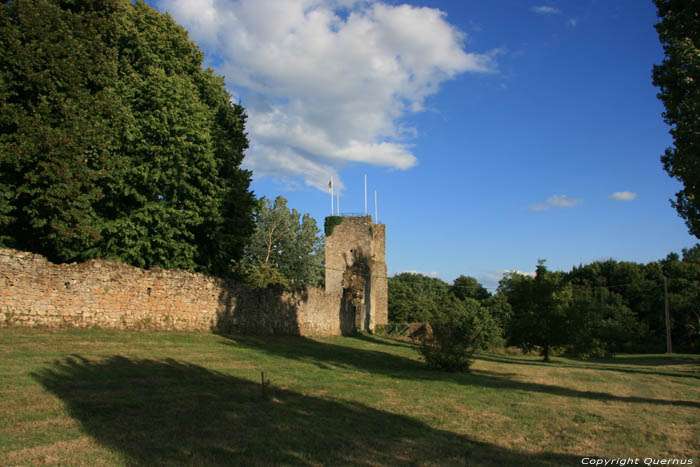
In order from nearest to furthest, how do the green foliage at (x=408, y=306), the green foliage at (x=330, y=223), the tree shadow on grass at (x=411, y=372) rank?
the tree shadow on grass at (x=411, y=372)
the green foliage at (x=330, y=223)
the green foliage at (x=408, y=306)

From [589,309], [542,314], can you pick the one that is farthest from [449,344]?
[589,309]

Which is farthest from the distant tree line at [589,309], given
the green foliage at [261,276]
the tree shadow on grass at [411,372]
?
the green foliage at [261,276]

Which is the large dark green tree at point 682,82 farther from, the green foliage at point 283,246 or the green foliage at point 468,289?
the green foliage at point 468,289

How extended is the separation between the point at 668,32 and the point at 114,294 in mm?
17988

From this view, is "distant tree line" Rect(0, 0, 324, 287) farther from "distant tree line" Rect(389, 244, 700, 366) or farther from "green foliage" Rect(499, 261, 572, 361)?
"green foliage" Rect(499, 261, 572, 361)

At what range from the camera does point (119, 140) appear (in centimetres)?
1605

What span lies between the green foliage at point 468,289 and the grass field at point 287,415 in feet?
262

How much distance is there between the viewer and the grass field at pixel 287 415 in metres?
4.78

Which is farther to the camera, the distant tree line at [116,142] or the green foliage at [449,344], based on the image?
the green foliage at [449,344]

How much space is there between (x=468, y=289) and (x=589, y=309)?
66.6 meters

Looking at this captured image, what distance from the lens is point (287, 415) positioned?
6473 mm

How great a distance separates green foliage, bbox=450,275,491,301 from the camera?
293 ft

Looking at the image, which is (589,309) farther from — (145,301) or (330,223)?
(145,301)

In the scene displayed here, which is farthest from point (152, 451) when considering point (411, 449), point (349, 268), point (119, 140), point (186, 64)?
point (349, 268)
